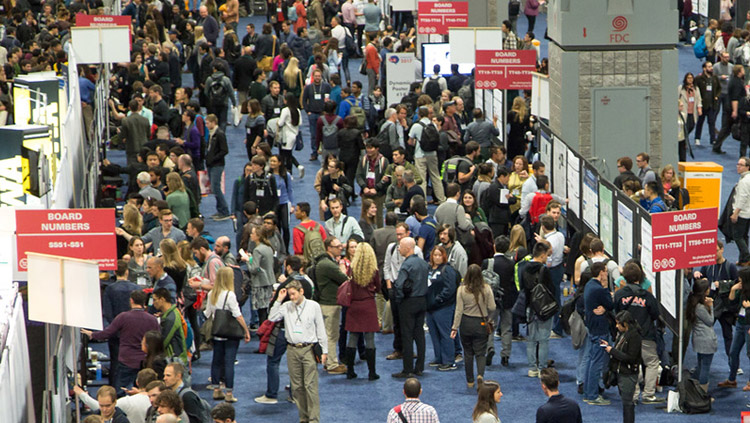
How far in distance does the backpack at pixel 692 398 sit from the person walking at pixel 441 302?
2.69m

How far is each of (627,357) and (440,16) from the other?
14.0 meters

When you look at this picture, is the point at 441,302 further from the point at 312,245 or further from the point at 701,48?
the point at 701,48

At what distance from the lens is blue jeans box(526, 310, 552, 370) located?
13836 millimetres

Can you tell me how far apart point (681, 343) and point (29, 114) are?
10.5m

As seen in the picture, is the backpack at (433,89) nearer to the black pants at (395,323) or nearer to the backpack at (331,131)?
the backpack at (331,131)

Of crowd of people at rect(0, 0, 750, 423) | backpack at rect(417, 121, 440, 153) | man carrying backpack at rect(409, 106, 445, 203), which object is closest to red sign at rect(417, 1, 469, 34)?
crowd of people at rect(0, 0, 750, 423)

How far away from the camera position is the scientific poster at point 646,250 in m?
13.6

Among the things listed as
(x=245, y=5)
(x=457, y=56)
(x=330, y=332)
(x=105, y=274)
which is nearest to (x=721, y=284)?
(x=330, y=332)

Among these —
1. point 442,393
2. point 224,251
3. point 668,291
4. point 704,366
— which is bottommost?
point 442,393

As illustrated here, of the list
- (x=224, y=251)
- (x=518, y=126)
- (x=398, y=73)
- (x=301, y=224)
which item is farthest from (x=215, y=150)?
(x=398, y=73)

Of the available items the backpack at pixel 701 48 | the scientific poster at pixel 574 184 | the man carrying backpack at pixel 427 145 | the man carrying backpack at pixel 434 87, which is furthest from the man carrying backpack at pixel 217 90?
the backpack at pixel 701 48

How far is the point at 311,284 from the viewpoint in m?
13.2

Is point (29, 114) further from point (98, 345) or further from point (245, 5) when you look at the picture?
point (245, 5)

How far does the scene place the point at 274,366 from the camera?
13.4 metres
